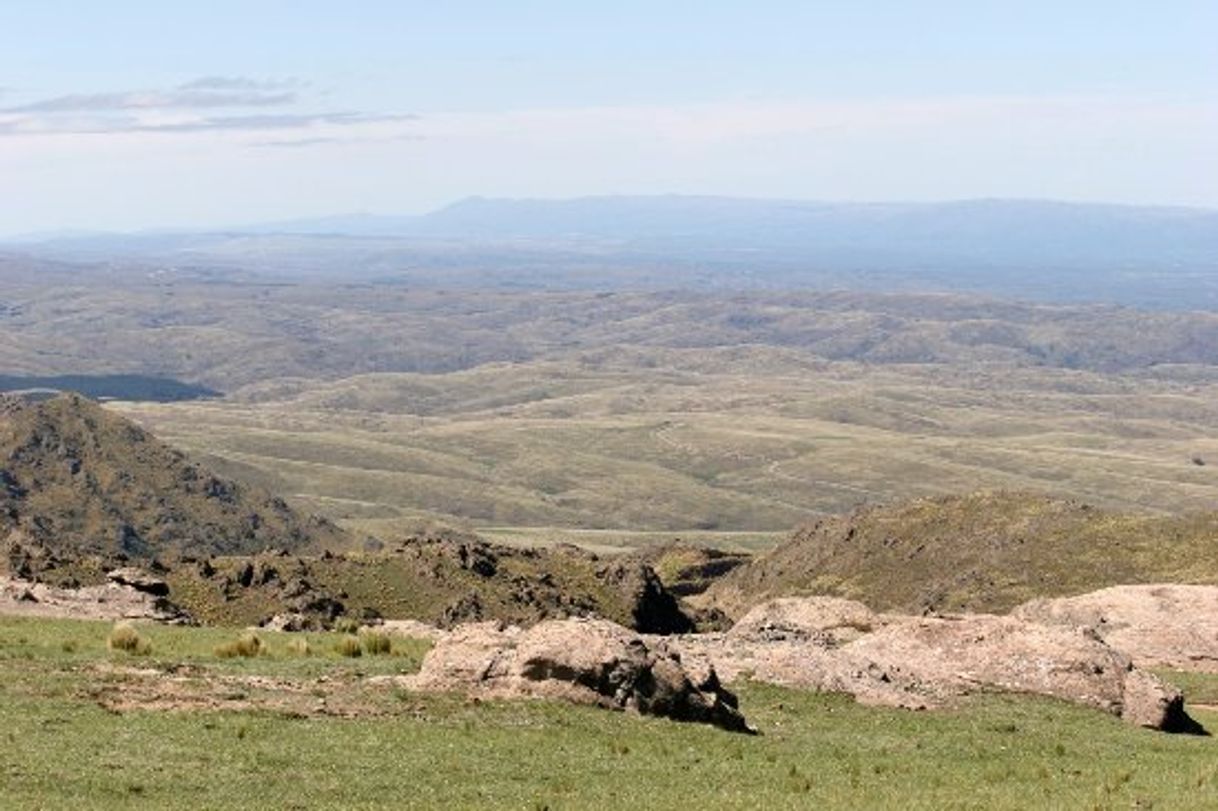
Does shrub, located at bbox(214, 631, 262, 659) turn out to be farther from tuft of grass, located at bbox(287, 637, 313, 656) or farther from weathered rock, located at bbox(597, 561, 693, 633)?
weathered rock, located at bbox(597, 561, 693, 633)

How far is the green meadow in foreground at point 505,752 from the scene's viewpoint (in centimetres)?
2630

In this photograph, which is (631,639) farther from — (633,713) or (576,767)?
(576,767)

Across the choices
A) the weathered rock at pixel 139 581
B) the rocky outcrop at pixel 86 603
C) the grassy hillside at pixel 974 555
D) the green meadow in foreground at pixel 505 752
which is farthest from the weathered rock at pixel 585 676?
the grassy hillside at pixel 974 555

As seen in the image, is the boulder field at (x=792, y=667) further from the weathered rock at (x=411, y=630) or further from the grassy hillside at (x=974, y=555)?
the grassy hillside at (x=974, y=555)

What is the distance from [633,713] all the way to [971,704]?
39.6 ft

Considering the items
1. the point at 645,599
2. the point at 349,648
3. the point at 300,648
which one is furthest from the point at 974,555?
the point at 300,648

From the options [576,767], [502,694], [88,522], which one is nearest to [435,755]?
[576,767]

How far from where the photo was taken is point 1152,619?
6556 cm

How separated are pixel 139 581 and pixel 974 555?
66.7 m

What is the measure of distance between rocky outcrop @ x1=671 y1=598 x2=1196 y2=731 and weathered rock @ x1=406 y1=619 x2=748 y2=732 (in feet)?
12.3

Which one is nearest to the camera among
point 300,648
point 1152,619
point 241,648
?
point 241,648

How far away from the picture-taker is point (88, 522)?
145 meters

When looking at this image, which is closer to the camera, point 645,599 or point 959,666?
point 959,666

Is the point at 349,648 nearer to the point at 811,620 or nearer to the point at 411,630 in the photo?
the point at 411,630
